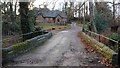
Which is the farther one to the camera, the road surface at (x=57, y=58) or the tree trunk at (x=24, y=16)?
the tree trunk at (x=24, y=16)

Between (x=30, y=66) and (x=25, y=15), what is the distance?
46.0 ft

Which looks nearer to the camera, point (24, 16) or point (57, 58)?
point (57, 58)

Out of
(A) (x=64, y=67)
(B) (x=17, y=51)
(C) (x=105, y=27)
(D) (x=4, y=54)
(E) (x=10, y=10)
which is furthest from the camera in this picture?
(C) (x=105, y=27)

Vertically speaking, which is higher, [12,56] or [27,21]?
[27,21]

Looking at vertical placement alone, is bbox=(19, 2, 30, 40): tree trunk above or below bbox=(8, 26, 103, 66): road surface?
above

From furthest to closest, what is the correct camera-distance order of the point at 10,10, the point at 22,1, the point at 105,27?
the point at 105,27, the point at 10,10, the point at 22,1

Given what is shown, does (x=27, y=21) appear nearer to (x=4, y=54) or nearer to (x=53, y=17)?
(x=4, y=54)

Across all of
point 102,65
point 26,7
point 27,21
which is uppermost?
point 26,7

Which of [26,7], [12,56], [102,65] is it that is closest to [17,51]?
[12,56]

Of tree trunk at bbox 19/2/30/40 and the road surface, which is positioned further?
tree trunk at bbox 19/2/30/40

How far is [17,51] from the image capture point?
36.5 ft

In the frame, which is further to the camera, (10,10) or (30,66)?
(10,10)

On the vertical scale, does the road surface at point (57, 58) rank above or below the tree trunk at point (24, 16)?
below

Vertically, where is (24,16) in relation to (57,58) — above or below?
above
